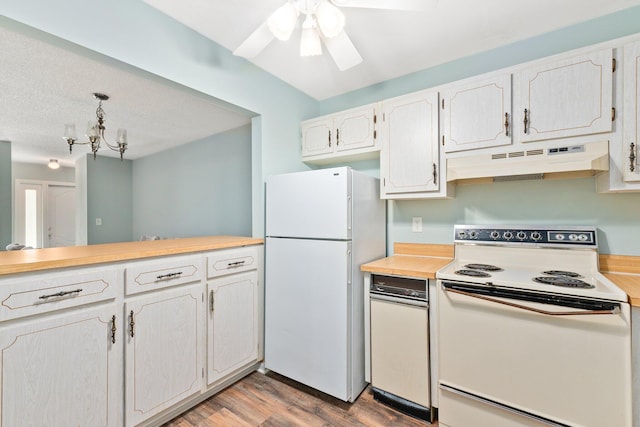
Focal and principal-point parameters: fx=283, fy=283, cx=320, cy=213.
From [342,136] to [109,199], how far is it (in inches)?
194

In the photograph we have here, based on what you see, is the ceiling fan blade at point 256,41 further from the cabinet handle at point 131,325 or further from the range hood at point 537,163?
the cabinet handle at point 131,325

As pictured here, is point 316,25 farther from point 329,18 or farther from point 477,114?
point 477,114

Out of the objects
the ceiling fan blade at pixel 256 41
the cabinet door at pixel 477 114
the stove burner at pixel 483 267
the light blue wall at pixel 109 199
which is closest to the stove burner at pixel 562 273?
the stove burner at pixel 483 267

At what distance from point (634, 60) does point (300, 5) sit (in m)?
1.72

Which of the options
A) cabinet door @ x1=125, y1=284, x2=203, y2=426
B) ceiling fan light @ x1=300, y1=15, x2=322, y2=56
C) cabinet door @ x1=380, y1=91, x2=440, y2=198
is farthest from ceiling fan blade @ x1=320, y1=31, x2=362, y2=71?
cabinet door @ x1=125, y1=284, x2=203, y2=426

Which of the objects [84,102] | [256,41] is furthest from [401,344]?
[84,102]

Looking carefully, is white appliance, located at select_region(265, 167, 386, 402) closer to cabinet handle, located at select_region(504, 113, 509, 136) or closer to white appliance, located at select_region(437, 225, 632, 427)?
white appliance, located at select_region(437, 225, 632, 427)

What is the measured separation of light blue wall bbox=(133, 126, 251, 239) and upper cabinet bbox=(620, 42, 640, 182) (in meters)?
2.96

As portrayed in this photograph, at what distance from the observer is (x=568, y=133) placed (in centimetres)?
158

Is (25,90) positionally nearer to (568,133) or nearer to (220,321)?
(220,321)

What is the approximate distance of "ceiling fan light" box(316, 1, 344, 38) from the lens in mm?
1236

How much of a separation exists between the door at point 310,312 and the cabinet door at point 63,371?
1.00 metres

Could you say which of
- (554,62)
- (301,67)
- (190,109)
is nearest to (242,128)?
(190,109)

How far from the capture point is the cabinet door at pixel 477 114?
176 cm
